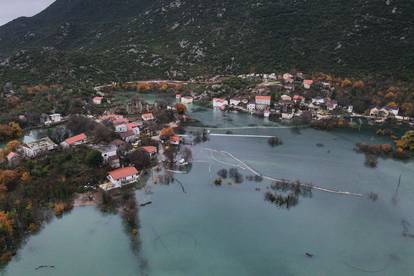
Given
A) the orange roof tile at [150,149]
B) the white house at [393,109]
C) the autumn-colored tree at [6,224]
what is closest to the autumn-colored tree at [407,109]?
the white house at [393,109]

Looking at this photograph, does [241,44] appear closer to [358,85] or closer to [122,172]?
[358,85]

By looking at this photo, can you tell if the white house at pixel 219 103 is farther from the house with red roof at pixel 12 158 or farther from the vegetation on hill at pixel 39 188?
the house with red roof at pixel 12 158

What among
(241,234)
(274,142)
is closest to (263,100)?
(274,142)

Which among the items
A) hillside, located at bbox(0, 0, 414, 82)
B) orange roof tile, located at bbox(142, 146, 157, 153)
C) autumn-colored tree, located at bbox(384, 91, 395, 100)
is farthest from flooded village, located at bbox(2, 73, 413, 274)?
hillside, located at bbox(0, 0, 414, 82)

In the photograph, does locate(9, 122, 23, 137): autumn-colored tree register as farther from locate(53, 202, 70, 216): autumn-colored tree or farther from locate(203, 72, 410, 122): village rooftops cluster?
locate(203, 72, 410, 122): village rooftops cluster

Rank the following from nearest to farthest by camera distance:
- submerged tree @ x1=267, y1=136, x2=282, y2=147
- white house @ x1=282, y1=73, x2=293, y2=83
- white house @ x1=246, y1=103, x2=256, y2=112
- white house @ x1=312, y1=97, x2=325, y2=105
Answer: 1. submerged tree @ x1=267, y1=136, x2=282, y2=147
2. white house @ x1=246, y1=103, x2=256, y2=112
3. white house @ x1=312, y1=97, x2=325, y2=105
4. white house @ x1=282, y1=73, x2=293, y2=83

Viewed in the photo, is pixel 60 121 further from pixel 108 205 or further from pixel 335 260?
pixel 335 260

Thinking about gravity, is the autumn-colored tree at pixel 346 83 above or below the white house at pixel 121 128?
above
